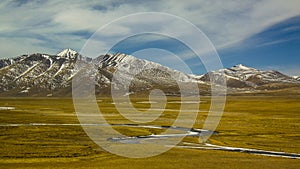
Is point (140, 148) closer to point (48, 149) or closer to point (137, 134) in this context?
point (48, 149)

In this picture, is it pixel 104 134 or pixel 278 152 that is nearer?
pixel 278 152

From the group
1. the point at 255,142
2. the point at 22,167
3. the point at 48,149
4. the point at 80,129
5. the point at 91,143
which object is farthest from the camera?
the point at 80,129

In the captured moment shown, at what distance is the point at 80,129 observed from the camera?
76.5 meters

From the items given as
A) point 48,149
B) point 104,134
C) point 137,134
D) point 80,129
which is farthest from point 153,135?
point 48,149

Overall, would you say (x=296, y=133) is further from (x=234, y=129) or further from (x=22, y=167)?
(x=22, y=167)

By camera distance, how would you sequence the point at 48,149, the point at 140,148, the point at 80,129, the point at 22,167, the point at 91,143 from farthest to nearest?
the point at 80,129 → the point at 91,143 → the point at 140,148 → the point at 48,149 → the point at 22,167

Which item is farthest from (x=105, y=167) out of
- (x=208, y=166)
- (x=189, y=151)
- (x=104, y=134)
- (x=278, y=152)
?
(x=104, y=134)

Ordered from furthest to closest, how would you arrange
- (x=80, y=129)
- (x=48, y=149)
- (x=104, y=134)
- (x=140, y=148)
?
(x=80, y=129) < (x=104, y=134) < (x=140, y=148) < (x=48, y=149)

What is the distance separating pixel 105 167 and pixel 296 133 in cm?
4660

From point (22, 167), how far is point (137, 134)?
3525 centimetres

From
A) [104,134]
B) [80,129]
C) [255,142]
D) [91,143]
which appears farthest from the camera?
[80,129]

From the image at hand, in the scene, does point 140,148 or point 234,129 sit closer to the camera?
point 140,148

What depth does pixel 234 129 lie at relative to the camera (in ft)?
265

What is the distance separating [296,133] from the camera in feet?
236
